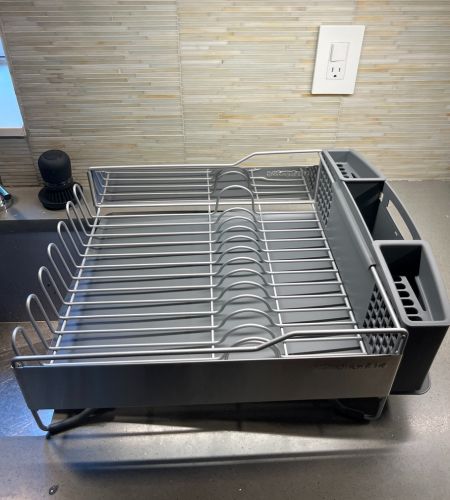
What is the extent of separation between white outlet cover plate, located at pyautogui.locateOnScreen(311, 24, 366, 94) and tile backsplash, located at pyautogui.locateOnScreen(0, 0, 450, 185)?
0.02 meters

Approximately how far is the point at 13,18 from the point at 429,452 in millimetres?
1345

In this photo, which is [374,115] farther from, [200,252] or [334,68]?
[200,252]

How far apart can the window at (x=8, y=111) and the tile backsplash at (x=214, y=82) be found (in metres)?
0.03

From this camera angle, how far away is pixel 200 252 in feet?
3.06

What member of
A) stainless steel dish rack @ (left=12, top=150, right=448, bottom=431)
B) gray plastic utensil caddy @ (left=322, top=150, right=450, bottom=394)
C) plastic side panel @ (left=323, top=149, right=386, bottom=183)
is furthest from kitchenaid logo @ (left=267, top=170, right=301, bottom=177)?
gray plastic utensil caddy @ (left=322, top=150, right=450, bottom=394)

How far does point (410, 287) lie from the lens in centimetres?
71

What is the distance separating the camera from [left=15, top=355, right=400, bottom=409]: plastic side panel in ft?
2.04

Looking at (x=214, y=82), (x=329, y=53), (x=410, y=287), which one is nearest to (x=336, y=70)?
(x=329, y=53)

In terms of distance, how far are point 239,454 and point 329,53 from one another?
1047 millimetres

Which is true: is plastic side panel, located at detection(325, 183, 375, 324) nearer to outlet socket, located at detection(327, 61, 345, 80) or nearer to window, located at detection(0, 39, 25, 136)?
outlet socket, located at detection(327, 61, 345, 80)

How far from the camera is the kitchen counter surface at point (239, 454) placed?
2.20 feet

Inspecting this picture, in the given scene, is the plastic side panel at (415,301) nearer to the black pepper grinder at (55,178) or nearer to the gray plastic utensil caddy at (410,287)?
the gray plastic utensil caddy at (410,287)

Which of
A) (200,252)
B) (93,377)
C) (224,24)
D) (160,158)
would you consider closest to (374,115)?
(224,24)

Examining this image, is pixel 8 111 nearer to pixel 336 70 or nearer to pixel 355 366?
pixel 336 70
